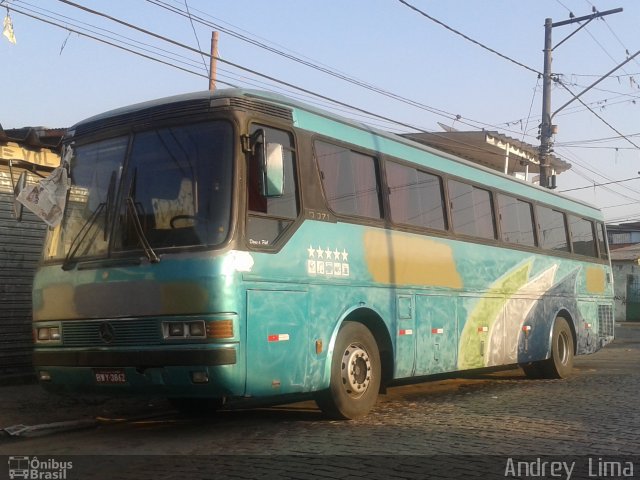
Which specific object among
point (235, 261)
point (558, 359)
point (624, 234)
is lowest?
point (558, 359)

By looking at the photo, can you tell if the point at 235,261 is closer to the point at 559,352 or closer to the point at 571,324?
the point at 559,352

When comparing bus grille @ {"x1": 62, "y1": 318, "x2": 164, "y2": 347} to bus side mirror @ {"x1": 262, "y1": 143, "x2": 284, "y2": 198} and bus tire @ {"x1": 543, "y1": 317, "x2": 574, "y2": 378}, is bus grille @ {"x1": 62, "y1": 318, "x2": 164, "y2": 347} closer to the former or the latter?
bus side mirror @ {"x1": 262, "y1": 143, "x2": 284, "y2": 198}

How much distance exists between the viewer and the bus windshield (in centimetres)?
737

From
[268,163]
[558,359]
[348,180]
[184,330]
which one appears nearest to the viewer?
[184,330]

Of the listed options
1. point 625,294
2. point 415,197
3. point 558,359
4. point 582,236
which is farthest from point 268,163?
point 625,294

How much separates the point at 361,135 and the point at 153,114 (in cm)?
272

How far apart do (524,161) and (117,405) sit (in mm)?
21655

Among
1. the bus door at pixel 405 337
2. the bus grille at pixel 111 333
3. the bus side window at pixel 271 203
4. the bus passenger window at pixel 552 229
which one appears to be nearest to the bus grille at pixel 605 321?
the bus passenger window at pixel 552 229

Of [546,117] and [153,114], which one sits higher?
[546,117]

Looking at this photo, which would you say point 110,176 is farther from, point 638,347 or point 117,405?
point 638,347

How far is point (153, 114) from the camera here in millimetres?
7891

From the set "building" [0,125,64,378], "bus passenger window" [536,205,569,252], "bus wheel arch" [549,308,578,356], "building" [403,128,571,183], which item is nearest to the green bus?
"building" [0,125,64,378]

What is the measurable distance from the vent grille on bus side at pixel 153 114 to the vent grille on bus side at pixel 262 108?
0.97 ft

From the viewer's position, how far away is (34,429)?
329 inches
